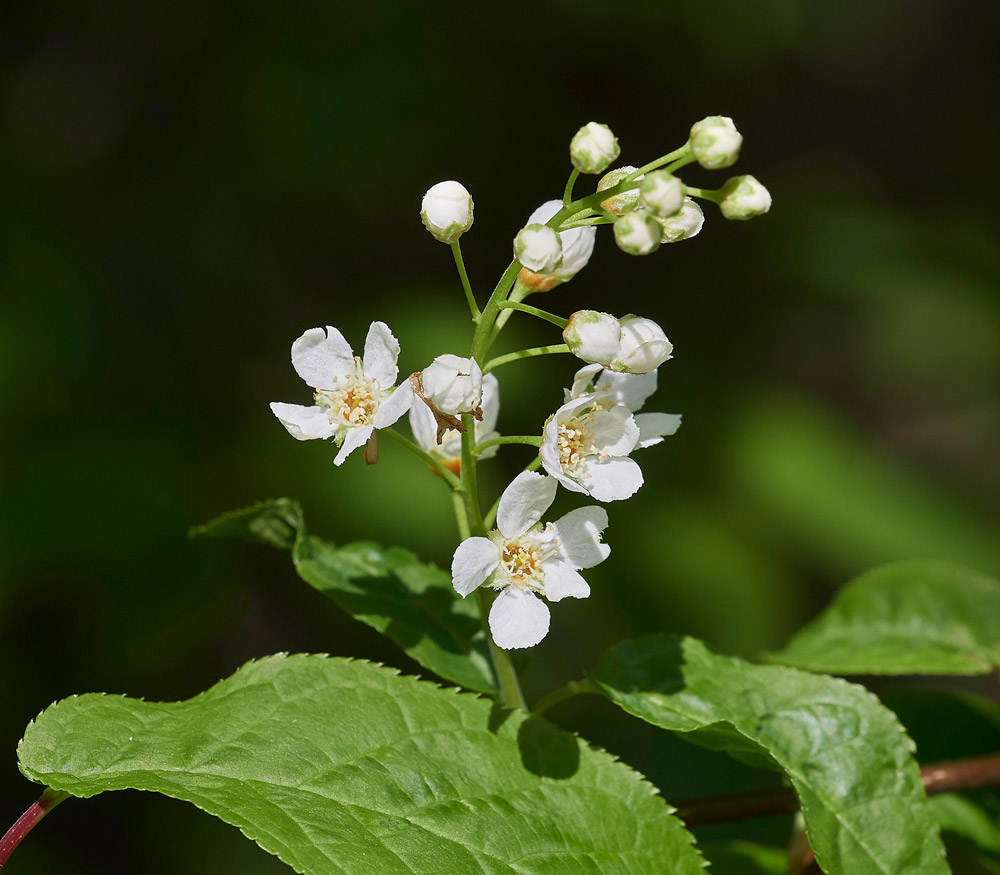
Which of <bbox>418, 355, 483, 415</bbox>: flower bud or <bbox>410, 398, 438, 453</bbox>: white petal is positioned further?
<bbox>410, 398, 438, 453</bbox>: white petal

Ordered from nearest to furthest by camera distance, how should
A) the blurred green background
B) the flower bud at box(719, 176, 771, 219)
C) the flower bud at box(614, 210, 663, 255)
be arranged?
the flower bud at box(614, 210, 663, 255), the flower bud at box(719, 176, 771, 219), the blurred green background

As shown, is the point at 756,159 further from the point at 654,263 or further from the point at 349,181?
the point at 349,181

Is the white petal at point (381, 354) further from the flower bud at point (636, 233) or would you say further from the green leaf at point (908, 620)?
the green leaf at point (908, 620)

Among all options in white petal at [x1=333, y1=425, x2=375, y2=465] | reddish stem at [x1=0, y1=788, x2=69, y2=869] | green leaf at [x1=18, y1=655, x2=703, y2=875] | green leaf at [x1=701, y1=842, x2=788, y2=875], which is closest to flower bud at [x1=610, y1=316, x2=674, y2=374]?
white petal at [x1=333, y1=425, x2=375, y2=465]

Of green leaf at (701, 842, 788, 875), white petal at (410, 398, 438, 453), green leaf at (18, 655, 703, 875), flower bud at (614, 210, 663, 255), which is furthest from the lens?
green leaf at (701, 842, 788, 875)

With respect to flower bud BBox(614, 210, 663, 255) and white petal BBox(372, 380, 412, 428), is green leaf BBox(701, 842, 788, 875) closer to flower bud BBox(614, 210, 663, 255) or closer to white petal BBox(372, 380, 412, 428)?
white petal BBox(372, 380, 412, 428)

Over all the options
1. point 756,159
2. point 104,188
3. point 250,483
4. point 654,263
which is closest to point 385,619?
point 250,483

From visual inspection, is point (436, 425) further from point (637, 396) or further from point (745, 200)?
point (745, 200)
